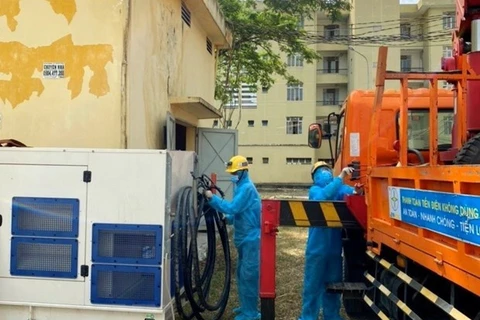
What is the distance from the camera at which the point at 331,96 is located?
36844 mm

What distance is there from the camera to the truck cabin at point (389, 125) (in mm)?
5125

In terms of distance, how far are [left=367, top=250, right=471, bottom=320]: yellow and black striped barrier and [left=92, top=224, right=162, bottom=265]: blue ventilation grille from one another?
1.75 metres

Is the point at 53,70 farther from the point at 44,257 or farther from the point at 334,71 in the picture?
the point at 334,71

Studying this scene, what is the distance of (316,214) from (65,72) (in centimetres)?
378

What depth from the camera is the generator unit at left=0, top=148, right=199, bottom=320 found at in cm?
382

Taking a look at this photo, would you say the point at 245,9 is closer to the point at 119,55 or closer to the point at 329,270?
the point at 119,55

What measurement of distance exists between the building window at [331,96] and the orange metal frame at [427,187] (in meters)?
32.9

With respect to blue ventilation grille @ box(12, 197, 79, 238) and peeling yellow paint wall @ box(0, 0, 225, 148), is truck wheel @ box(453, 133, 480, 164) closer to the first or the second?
blue ventilation grille @ box(12, 197, 79, 238)

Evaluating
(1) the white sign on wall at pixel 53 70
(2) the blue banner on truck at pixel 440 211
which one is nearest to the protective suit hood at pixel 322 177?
(2) the blue banner on truck at pixel 440 211

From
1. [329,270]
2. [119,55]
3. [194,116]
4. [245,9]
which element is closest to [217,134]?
[194,116]

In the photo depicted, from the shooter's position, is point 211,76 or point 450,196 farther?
point 211,76

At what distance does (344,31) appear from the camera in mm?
35969

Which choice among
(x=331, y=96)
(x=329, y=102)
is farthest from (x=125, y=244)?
(x=331, y=96)

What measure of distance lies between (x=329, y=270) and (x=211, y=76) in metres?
7.12
